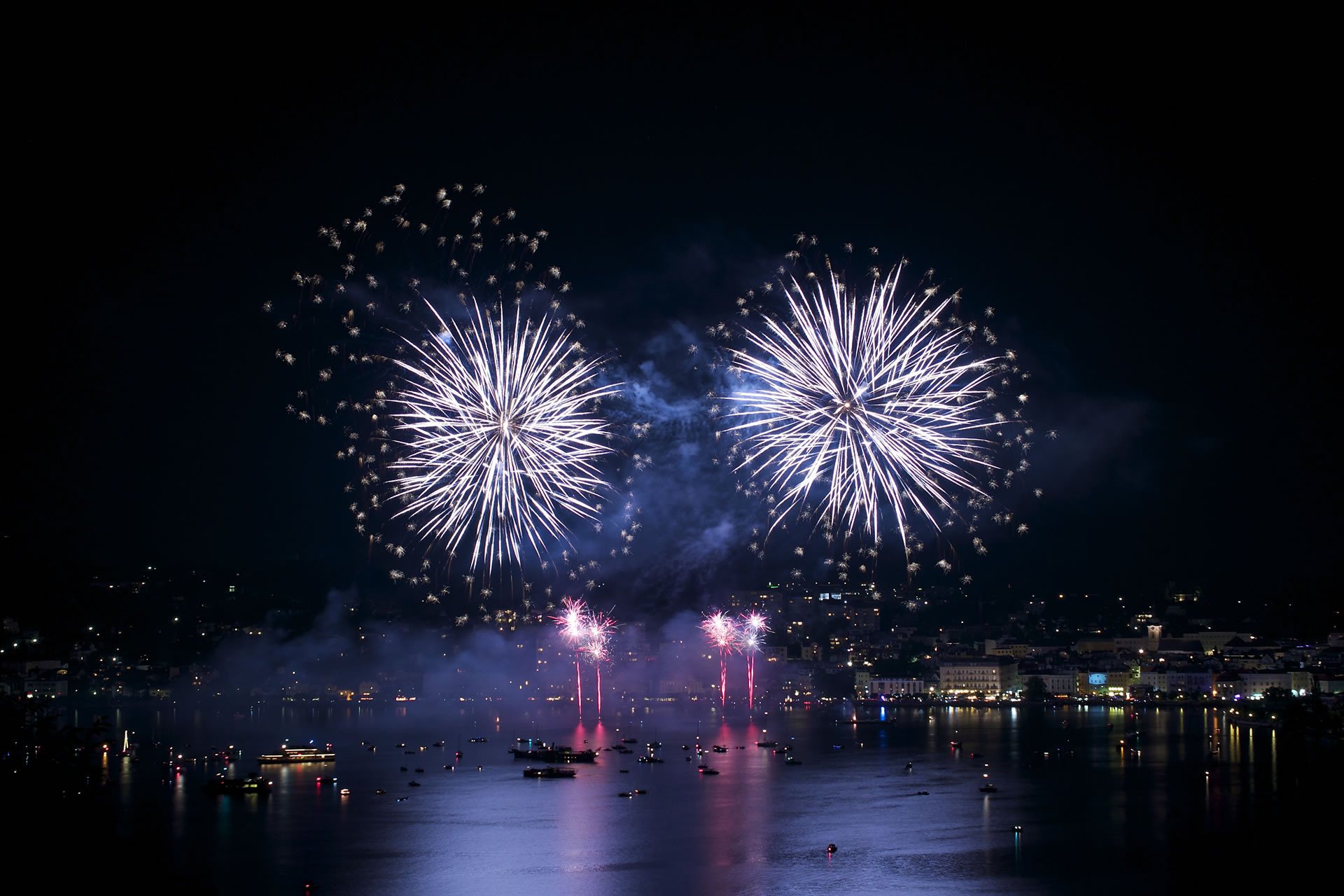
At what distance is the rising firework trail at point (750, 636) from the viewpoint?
5853cm

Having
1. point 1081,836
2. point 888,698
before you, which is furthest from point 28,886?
point 888,698

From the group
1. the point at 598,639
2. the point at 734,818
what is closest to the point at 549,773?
the point at 734,818

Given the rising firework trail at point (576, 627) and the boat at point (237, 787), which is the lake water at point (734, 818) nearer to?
the boat at point (237, 787)

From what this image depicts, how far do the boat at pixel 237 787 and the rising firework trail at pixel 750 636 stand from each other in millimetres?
25893

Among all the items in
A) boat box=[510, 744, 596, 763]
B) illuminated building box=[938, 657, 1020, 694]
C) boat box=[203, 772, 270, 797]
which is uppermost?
boat box=[203, 772, 270, 797]

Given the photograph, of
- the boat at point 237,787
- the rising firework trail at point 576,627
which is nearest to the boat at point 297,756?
the boat at point 237,787

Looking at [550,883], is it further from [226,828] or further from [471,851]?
[226,828]

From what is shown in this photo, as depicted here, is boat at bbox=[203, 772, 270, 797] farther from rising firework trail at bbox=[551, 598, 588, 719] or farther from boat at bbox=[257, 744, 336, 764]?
rising firework trail at bbox=[551, 598, 588, 719]

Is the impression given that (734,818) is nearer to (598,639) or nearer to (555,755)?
(555,755)

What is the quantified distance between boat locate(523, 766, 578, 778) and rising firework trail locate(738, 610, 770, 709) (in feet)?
63.0

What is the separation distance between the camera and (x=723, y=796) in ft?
106

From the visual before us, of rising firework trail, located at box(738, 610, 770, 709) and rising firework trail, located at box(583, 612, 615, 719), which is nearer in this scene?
rising firework trail, located at box(583, 612, 615, 719)

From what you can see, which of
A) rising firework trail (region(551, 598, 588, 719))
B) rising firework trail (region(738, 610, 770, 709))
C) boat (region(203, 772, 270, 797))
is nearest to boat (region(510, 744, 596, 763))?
rising firework trail (region(551, 598, 588, 719))

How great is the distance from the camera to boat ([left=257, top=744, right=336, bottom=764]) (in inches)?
1581
